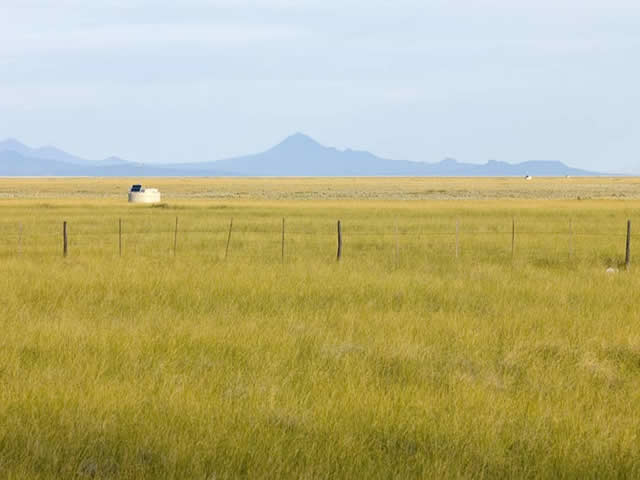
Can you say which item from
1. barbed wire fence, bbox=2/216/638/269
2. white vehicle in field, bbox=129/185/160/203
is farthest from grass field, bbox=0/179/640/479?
white vehicle in field, bbox=129/185/160/203

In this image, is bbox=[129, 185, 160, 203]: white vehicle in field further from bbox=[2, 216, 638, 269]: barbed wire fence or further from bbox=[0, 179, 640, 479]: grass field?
bbox=[0, 179, 640, 479]: grass field

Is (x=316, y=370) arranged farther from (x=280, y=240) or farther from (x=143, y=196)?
(x=143, y=196)

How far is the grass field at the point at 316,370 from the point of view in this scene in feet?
26.0

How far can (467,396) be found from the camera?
A: 10031 mm

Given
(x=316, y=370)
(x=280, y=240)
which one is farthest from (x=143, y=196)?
(x=316, y=370)

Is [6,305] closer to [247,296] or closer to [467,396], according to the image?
[247,296]

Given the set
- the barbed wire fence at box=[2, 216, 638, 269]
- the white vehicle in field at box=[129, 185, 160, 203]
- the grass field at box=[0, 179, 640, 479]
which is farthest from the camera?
the white vehicle in field at box=[129, 185, 160, 203]

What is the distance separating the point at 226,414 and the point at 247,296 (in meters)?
9.94

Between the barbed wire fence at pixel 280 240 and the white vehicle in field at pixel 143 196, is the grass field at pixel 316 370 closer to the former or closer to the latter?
the barbed wire fence at pixel 280 240

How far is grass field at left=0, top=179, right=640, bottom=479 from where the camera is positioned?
7910mm

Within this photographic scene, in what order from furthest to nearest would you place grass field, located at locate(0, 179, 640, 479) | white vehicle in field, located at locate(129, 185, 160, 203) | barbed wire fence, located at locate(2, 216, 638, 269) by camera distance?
white vehicle in field, located at locate(129, 185, 160, 203) → barbed wire fence, located at locate(2, 216, 638, 269) → grass field, located at locate(0, 179, 640, 479)

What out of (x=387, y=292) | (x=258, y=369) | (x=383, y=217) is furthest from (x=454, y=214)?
(x=258, y=369)

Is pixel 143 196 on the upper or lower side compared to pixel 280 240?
upper

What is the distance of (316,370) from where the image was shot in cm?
1122
